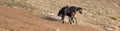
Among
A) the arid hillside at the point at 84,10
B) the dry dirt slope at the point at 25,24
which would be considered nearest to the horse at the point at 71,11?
the dry dirt slope at the point at 25,24

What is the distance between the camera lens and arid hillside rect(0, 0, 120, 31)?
24.0 metres

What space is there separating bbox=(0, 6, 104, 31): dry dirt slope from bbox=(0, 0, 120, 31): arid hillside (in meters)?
1.36

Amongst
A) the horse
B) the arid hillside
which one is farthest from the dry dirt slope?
the arid hillside

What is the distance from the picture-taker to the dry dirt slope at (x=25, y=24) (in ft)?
55.0

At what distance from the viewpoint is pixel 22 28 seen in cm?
1677

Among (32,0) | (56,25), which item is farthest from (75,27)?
(32,0)

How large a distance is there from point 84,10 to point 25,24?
1142cm

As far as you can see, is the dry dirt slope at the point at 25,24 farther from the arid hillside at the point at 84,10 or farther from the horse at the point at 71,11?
the arid hillside at the point at 84,10

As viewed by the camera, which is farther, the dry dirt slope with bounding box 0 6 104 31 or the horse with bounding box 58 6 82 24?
the horse with bounding box 58 6 82 24

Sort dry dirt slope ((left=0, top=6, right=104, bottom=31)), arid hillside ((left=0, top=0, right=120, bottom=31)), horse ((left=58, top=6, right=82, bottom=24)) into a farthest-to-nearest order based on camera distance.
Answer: arid hillside ((left=0, top=0, right=120, bottom=31)) < horse ((left=58, top=6, right=82, bottom=24)) < dry dirt slope ((left=0, top=6, right=104, bottom=31))

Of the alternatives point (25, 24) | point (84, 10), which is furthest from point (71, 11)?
point (84, 10)

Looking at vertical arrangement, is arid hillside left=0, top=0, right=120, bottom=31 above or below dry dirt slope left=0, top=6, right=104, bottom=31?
below

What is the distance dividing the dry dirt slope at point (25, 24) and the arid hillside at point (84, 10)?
136 cm

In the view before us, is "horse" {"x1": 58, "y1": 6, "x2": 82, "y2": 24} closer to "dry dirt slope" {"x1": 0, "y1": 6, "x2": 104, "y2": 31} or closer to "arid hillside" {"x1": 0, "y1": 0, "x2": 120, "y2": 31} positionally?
"dry dirt slope" {"x1": 0, "y1": 6, "x2": 104, "y2": 31}
